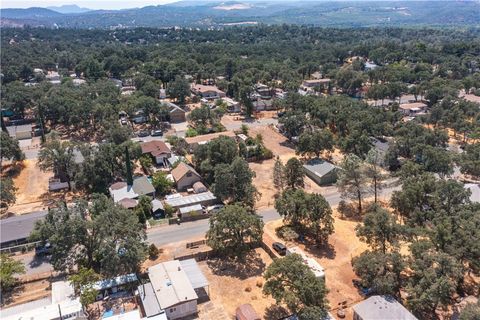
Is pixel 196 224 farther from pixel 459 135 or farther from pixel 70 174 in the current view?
pixel 459 135

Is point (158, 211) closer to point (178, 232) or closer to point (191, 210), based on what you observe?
point (191, 210)

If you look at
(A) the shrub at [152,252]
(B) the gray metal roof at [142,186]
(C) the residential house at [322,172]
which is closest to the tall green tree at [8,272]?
(A) the shrub at [152,252]

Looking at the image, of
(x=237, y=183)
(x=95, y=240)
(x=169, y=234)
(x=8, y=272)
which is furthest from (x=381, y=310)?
(x=8, y=272)

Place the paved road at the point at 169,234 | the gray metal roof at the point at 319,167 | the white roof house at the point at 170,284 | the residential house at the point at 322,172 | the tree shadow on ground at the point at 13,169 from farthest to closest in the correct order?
1. the tree shadow on ground at the point at 13,169
2. the gray metal roof at the point at 319,167
3. the residential house at the point at 322,172
4. the paved road at the point at 169,234
5. the white roof house at the point at 170,284

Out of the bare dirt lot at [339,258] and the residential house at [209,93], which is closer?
the bare dirt lot at [339,258]

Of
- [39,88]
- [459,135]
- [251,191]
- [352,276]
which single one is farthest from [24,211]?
[459,135]

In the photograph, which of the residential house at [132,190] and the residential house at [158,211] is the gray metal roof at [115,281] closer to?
the residential house at [158,211]
